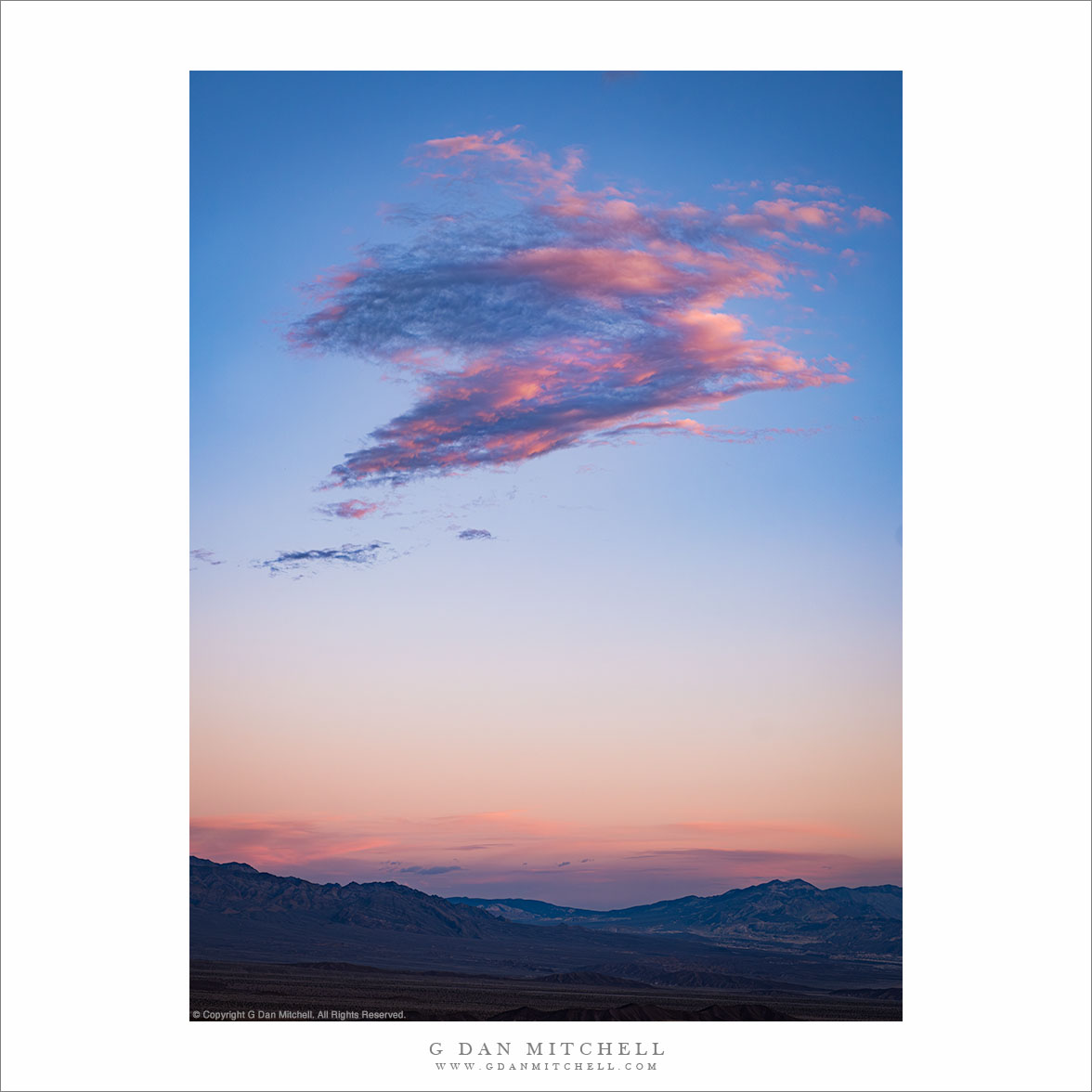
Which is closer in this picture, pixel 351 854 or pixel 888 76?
pixel 888 76

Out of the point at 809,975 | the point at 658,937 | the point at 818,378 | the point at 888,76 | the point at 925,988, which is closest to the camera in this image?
the point at 925,988

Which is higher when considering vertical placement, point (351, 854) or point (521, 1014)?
point (351, 854)

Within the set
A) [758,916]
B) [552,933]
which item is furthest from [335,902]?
[758,916]

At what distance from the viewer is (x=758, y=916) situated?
12.3 meters

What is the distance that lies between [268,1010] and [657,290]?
809 cm

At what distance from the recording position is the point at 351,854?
1126 centimetres

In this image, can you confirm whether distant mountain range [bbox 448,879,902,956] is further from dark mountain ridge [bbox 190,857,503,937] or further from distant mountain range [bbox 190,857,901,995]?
dark mountain ridge [bbox 190,857,503,937]

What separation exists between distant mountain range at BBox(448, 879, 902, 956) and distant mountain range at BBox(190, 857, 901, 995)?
17mm

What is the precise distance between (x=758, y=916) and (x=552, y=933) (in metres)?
2.50

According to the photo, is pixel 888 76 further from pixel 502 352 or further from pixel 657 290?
pixel 502 352

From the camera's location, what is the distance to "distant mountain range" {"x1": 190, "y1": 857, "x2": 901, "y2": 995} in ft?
37.1

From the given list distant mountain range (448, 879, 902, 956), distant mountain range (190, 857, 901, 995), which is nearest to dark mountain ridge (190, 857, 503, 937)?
distant mountain range (190, 857, 901, 995)

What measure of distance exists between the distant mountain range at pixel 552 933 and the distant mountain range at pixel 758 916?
17mm

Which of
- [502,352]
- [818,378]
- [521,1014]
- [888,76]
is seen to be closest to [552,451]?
[502,352]
